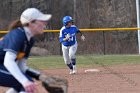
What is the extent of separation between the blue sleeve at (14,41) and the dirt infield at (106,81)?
5.46 m

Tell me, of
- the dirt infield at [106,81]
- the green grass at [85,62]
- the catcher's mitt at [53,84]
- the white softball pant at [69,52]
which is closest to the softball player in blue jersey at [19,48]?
the catcher's mitt at [53,84]

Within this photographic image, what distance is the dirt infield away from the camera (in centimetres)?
1204

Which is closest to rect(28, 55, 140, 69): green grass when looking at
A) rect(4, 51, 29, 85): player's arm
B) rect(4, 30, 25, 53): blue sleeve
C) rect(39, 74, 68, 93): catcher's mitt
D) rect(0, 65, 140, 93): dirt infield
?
rect(0, 65, 140, 93): dirt infield

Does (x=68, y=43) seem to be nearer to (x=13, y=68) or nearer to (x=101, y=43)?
(x=13, y=68)

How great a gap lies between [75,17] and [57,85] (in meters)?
36.3

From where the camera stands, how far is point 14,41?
6.17 meters

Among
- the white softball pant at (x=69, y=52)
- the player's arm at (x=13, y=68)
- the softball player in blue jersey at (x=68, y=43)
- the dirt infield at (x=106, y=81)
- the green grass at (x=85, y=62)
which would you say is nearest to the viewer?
the player's arm at (x=13, y=68)

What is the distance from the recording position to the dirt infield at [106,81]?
39.5 feet

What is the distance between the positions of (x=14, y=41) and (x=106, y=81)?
8003 millimetres

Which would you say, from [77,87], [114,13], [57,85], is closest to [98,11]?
[114,13]

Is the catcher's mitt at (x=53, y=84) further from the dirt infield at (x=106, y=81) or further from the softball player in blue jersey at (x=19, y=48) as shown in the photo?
the dirt infield at (x=106, y=81)

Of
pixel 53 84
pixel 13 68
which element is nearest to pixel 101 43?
pixel 53 84

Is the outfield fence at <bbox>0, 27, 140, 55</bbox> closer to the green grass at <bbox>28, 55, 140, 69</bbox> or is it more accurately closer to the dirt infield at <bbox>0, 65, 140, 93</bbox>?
the green grass at <bbox>28, 55, 140, 69</bbox>

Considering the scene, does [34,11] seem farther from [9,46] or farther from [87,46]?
[87,46]
